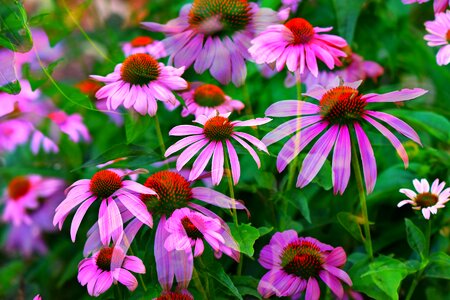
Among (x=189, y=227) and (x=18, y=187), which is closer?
(x=189, y=227)

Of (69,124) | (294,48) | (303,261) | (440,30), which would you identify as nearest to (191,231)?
(303,261)

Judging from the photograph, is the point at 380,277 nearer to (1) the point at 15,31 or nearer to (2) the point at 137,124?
(2) the point at 137,124

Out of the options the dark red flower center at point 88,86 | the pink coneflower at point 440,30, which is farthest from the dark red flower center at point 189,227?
the dark red flower center at point 88,86

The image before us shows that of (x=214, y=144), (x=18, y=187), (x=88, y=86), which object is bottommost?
(x=18, y=187)

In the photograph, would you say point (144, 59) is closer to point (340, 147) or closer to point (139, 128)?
point (139, 128)

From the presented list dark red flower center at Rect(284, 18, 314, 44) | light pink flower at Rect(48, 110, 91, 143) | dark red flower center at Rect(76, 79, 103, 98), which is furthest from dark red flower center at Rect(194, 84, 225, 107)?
dark red flower center at Rect(76, 79, 103, 98)

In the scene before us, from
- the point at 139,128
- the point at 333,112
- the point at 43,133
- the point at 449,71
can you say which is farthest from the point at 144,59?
→ the point at 449,71
